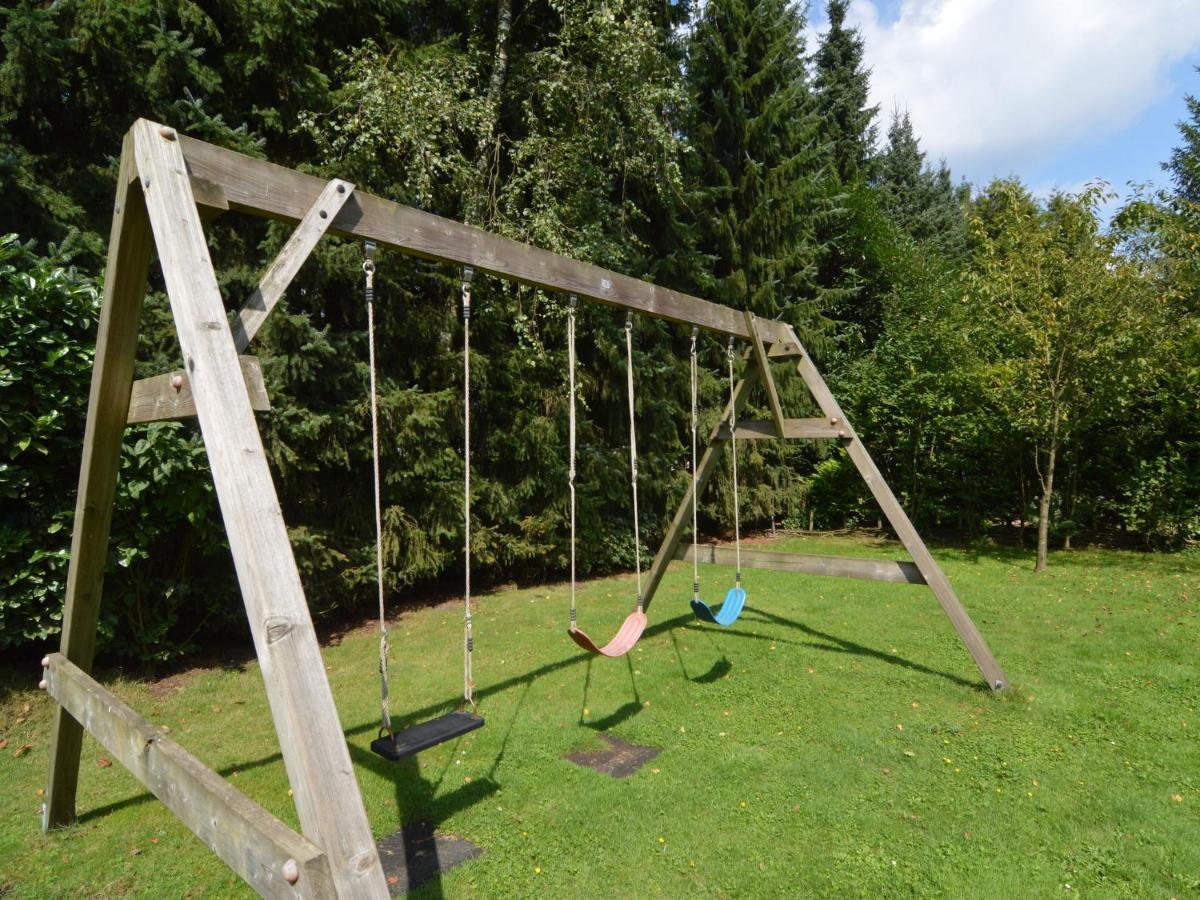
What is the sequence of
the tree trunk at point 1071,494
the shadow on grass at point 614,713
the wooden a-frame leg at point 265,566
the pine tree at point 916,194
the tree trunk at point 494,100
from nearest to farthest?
the wooden a-frame leg at point 265,566 → the shadow on grass at point 614,713 → the tree trunk at point 494,100 → the tree trunk at point 1071,494 → the pine tree at point 916,194

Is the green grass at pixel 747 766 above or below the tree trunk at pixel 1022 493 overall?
below

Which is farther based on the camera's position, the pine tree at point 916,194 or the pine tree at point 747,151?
the pine tree at point 916,194

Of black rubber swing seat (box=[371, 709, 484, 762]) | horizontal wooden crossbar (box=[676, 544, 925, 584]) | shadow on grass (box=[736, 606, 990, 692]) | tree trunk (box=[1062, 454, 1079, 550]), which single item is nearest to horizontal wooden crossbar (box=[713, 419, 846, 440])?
horizontal wooden crossbar (box=[676, 544, 925, 584])

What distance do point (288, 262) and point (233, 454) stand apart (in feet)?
3.79

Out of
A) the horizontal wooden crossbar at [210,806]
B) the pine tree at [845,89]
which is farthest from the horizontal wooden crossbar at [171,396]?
the pine tree at [845,89]

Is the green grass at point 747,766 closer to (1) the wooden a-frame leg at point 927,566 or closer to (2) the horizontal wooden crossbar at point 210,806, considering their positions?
(1) the wooden a-frame leg at point 927,566

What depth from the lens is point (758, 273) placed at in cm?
1327

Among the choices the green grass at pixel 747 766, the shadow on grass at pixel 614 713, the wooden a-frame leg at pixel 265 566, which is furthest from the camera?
the shadow on grass at pixel 614 713

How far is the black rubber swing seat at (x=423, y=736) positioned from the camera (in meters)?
2.75

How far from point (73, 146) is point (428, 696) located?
5.48 m

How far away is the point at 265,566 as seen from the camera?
4.83ft

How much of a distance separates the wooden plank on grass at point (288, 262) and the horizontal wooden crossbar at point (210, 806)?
1226mm

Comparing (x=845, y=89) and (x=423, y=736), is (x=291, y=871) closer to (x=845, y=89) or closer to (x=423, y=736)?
(x=423, y=736)

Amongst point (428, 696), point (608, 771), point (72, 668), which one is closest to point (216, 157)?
point (72, 668)
